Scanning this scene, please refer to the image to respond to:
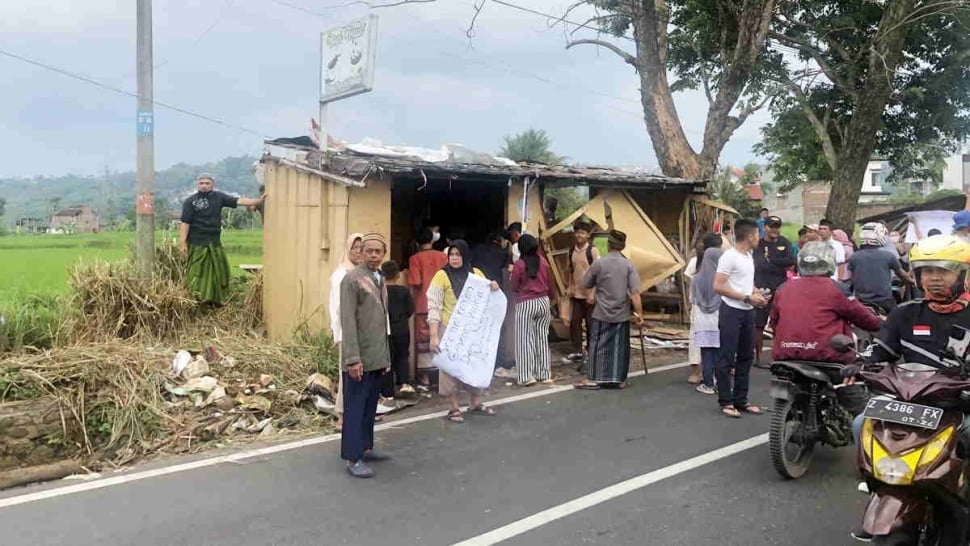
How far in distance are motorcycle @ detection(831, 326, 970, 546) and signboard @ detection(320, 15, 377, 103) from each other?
21.2 feet

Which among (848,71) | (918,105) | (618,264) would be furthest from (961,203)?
(618,264)

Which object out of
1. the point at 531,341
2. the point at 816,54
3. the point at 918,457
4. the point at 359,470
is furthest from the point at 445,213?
the point at 918,457

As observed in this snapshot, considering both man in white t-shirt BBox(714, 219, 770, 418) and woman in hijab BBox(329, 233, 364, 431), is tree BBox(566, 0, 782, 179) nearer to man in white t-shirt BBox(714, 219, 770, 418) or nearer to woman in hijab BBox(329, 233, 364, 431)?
man in white t-shirt BBox(714, 219, 770, 418)

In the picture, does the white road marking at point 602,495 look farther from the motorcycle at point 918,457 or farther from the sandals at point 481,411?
the sandals at point 481,411

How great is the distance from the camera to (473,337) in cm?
712

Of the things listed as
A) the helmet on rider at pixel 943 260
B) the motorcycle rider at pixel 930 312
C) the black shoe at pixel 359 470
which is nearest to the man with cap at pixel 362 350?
the black shoe at pixel 359 470

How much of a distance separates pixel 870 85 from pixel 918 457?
1320 centimetres

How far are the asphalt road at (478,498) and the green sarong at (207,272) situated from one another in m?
3.65

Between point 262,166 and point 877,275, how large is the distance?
757 cm

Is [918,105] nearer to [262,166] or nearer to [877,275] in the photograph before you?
[877,275]

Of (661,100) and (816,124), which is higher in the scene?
(816,124)

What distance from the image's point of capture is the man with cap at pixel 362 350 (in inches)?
208

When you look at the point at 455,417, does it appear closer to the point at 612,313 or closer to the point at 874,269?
the point at 612,313

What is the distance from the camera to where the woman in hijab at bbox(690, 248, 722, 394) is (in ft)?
25.1
